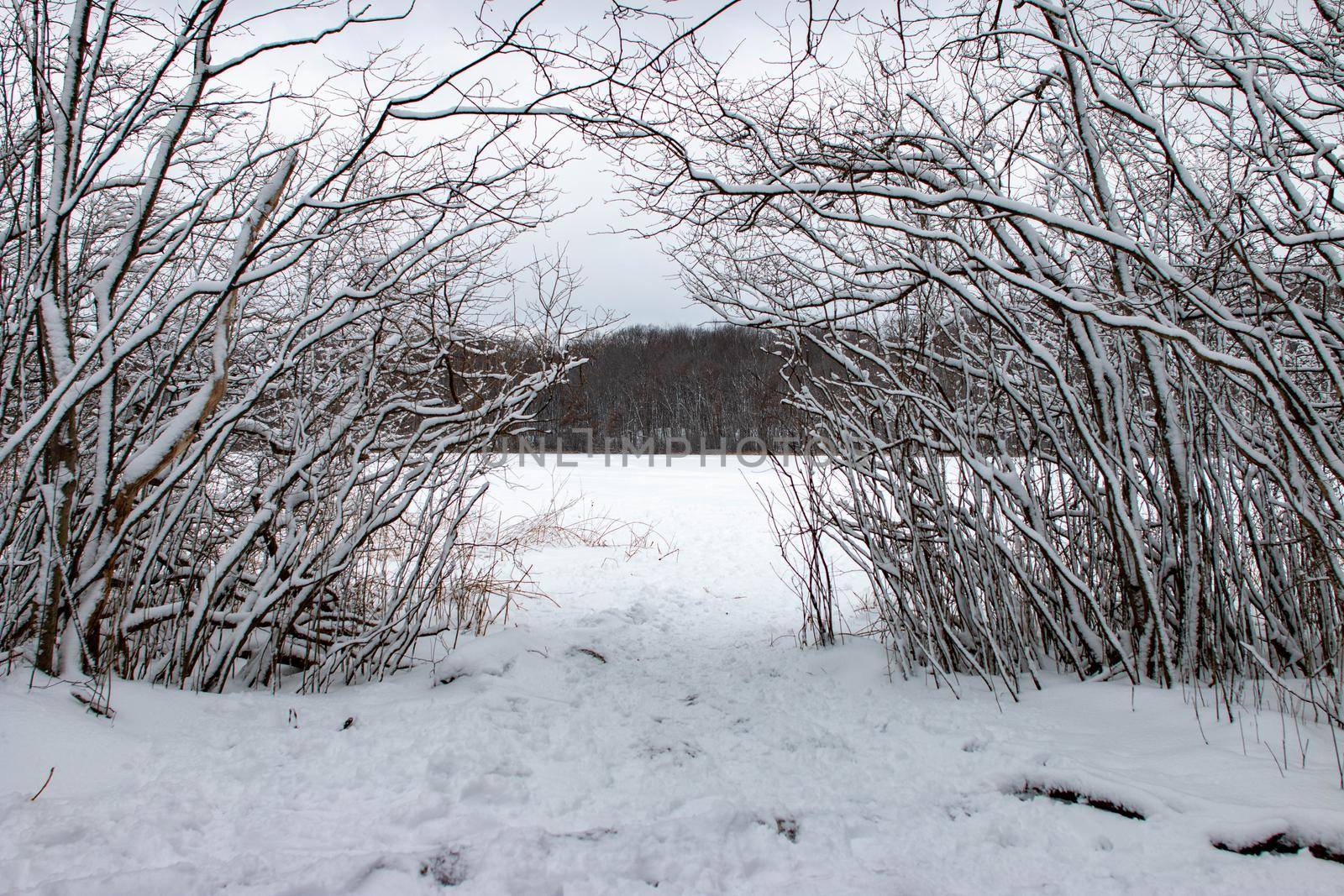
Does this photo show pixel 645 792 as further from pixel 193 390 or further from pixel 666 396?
pixel 666 396

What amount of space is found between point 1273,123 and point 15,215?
4321 mm

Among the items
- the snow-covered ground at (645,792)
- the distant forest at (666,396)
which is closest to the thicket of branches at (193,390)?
the snow-covered ground at (645,792)

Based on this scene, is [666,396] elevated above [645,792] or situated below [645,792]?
above

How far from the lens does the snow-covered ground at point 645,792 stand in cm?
147

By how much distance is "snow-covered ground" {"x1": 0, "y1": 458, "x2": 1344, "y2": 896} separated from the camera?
147 centimetres

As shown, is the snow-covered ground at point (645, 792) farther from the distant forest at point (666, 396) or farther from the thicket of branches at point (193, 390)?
the distant forest at point (666, 396)

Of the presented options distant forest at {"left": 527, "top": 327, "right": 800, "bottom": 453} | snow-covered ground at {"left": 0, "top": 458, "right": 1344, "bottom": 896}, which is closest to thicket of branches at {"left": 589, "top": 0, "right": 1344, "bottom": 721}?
snow-covered ground at {"left": 0, "top": 458, "right": 1344, "bottom": 896}

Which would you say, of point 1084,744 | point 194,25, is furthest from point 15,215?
point 1084,744

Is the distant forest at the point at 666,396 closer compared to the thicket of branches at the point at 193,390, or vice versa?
the thicket of branches at the point at 193,390

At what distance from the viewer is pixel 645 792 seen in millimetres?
2027

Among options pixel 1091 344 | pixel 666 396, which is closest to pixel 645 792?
pixel 1091 344

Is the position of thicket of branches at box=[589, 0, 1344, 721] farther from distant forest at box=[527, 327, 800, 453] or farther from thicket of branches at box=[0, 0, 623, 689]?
distant forest at box=[527, 327, 800, 453]

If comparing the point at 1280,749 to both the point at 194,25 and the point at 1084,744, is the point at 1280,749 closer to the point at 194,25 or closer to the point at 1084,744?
the point at 1084,744

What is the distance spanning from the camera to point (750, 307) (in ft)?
10.7
